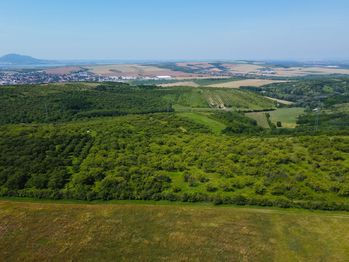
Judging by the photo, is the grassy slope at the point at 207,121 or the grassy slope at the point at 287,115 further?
the grassy slope at the point at 287,115

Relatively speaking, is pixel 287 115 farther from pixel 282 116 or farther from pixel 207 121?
pixel 207 121

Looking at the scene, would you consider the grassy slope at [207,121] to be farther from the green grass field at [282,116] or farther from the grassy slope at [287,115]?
the grassy slope at [287,115]

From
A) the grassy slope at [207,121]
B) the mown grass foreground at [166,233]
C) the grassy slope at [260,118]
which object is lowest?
the mown grass foreground at [166,233]

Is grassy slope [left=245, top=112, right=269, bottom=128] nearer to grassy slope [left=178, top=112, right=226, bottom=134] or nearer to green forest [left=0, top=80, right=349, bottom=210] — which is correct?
green forest [left=0, top=80, right=349, bottom=210]

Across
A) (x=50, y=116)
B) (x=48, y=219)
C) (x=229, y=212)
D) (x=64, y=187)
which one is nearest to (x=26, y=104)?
(x=50, y=116)

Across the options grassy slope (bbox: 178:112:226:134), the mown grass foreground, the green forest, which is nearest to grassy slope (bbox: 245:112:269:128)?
the green forest

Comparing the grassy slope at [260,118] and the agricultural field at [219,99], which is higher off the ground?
the agricultural field at [219,99]

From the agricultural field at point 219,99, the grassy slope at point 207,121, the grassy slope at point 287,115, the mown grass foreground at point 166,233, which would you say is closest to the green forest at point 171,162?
the grassy slope at point 207,121
